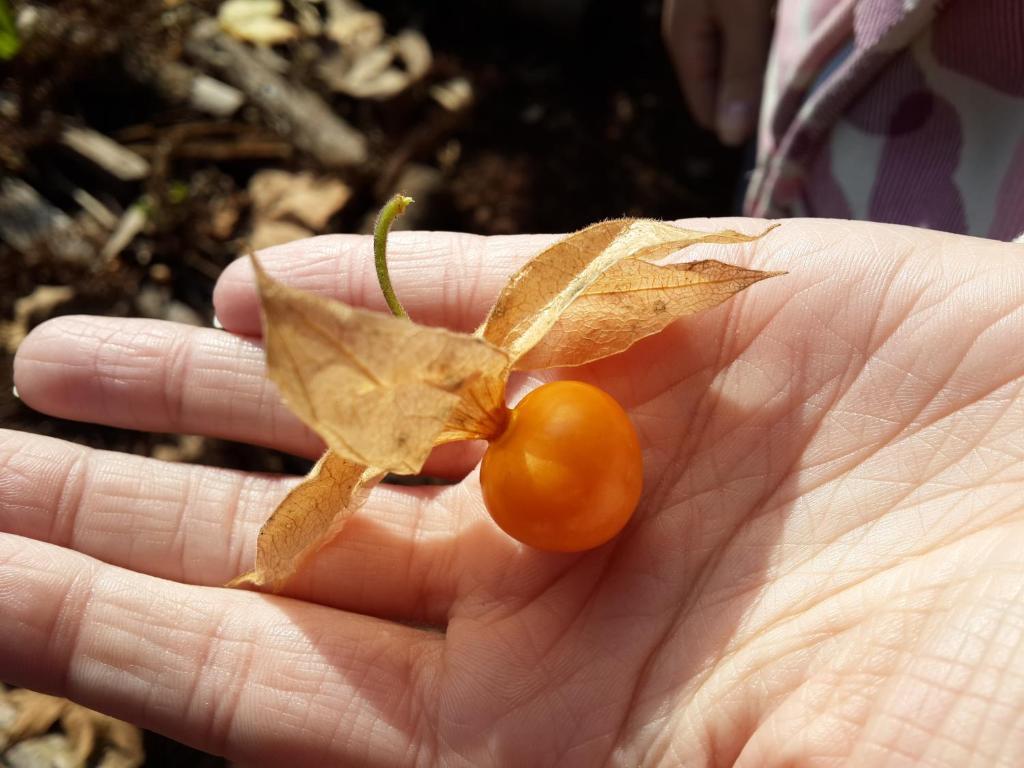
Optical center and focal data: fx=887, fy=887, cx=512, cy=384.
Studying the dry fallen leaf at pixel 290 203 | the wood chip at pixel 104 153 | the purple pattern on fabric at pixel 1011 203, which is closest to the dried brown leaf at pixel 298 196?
the dry fallen leaf at pixel 290 203

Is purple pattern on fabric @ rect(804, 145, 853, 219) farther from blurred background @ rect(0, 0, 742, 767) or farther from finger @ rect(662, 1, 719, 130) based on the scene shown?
blurred background @ rect(0, 0, 742, 767)

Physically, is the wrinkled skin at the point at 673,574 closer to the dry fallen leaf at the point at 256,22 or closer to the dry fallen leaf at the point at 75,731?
the dry fallen leaf at the point at 75,731

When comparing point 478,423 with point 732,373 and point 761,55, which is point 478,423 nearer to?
point 732,373

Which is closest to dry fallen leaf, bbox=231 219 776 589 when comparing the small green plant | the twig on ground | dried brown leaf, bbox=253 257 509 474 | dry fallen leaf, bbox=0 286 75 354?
dried brown leaf, bbox=253 257 509 474

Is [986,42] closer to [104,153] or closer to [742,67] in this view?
[742,67]

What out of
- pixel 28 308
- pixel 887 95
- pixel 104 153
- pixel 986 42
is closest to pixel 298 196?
pixel 104 153

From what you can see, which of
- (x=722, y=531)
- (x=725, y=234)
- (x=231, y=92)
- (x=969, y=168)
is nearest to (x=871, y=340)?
(x=725, y=234)
